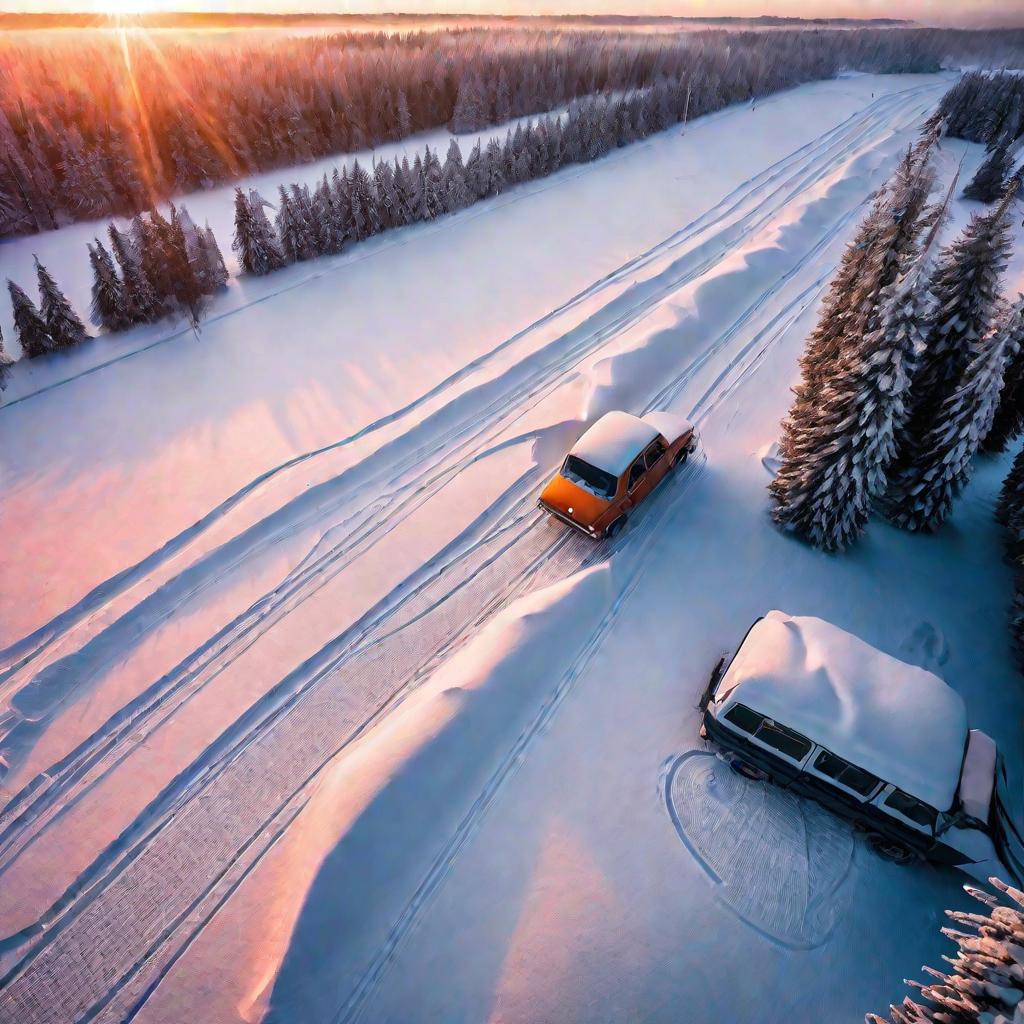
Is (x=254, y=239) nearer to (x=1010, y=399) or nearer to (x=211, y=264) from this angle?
(x=211, y=264)

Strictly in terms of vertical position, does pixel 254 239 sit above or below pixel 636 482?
above

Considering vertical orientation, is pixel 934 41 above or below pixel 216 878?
above

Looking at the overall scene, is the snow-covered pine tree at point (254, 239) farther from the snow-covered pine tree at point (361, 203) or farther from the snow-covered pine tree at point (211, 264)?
the snow-covered pine tree at point (361, 203)

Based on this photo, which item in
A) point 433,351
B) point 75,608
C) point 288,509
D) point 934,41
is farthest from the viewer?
point 934,41

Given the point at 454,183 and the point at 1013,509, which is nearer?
the point at 1013,509

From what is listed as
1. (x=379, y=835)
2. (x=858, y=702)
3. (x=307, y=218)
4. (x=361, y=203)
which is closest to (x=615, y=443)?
(x=858, y=702)

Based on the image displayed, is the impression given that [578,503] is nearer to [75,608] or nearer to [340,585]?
[340,585]

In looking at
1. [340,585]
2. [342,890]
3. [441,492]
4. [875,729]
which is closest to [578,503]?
[441,492]
